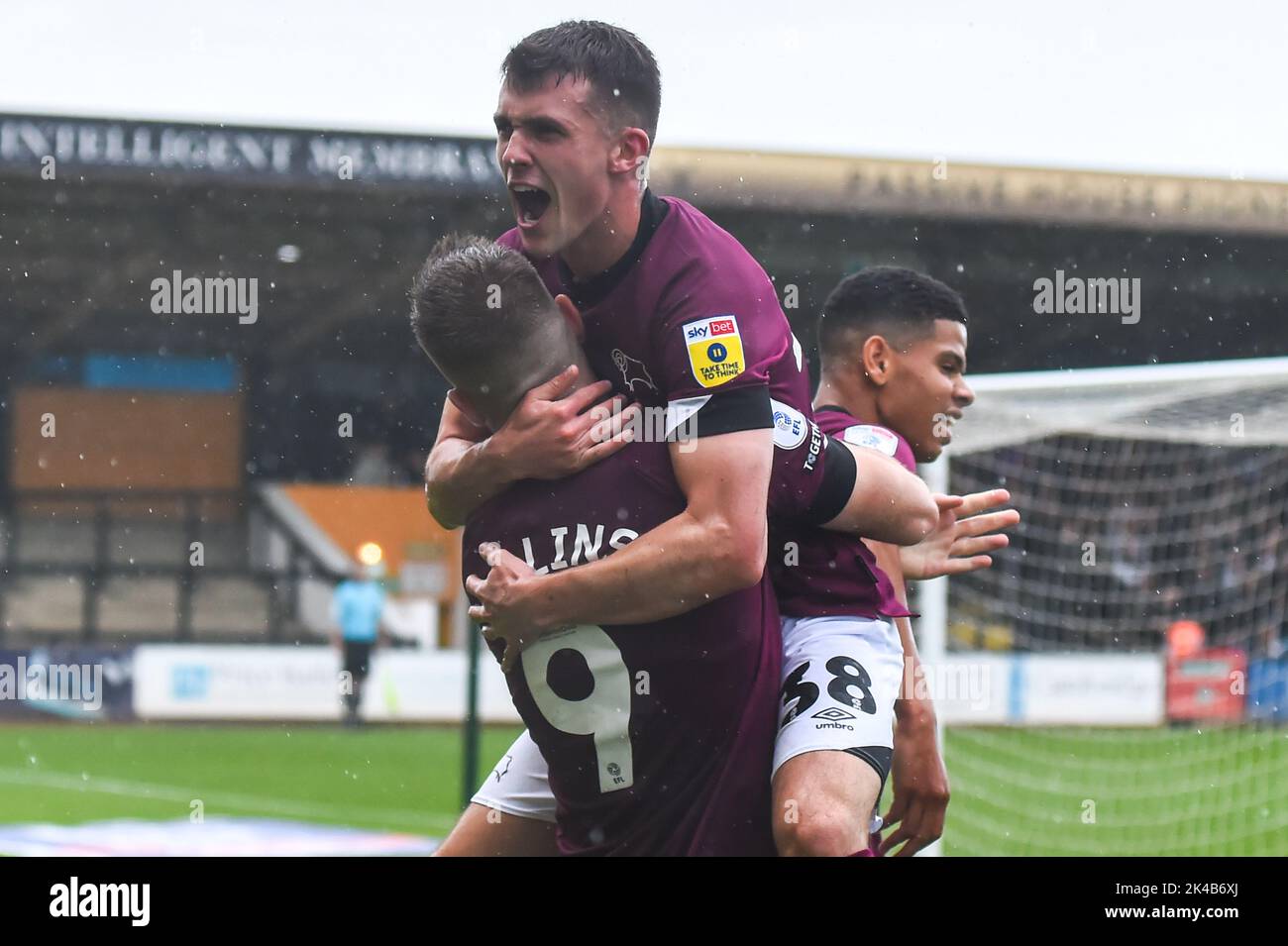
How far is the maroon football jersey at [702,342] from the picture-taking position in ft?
7.39

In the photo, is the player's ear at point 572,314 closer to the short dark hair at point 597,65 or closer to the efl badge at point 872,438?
the short dark hair at point 597,65

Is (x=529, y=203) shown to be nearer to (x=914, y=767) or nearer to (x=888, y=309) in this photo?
(x=888, y=309)

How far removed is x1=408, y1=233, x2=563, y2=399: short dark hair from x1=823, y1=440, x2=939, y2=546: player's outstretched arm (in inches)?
22.7

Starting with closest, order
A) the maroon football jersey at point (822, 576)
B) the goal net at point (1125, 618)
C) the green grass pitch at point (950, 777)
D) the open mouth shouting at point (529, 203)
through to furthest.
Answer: the open mouth shouting at point (529, 203) → the maroon football jersey at point (822, 576) → the goal net at point (1125, 618) → the green grass pitch at point (950, 777)

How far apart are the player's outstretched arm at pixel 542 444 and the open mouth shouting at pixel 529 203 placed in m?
0.24

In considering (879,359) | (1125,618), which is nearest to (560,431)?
(879,359)

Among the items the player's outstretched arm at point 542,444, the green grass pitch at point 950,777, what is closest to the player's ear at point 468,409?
the player's outstretched arm at point 542,444

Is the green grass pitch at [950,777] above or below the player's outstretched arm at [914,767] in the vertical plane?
below

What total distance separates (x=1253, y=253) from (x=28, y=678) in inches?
620

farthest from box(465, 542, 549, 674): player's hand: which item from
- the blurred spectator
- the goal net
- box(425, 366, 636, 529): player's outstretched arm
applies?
the blurred spectator

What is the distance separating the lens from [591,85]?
7.59ft

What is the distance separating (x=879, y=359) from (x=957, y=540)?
1.29ft

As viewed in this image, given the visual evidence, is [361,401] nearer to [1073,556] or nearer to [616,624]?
[1073,556]
